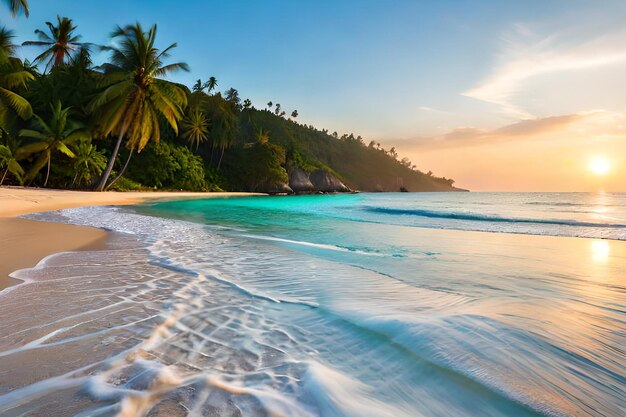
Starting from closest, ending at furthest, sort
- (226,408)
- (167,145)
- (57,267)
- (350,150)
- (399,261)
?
(226,408)
(57,267)
(399,261)
(167,145)
(350,150)

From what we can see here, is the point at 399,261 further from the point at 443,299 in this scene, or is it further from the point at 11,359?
the point at 11,359

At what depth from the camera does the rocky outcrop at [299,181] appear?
64.7m

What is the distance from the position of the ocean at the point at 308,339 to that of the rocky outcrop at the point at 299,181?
196ft

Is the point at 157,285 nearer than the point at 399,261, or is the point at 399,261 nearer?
the point at 157,285

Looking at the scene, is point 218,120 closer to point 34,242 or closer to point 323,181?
point 323,181

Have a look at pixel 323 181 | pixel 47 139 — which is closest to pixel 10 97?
pixel 47 139

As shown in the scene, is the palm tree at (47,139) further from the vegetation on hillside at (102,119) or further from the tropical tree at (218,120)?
the tropical tree at (218,120)

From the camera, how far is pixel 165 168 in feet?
122

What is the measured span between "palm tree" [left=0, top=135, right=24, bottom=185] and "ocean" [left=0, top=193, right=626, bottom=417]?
22.7m

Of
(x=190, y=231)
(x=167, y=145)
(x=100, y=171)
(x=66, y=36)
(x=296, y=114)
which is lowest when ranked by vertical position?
(x=190, y=231)

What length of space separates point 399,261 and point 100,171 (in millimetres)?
28819

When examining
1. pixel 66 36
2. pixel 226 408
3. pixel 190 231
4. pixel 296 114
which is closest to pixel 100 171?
pixel 66 36

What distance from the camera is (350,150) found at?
12950cm

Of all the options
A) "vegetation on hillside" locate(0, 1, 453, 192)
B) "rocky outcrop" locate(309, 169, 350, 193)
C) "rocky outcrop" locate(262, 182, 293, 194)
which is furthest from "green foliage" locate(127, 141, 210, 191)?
"rocky outcrop" locate(309, 169, 350, 193)
